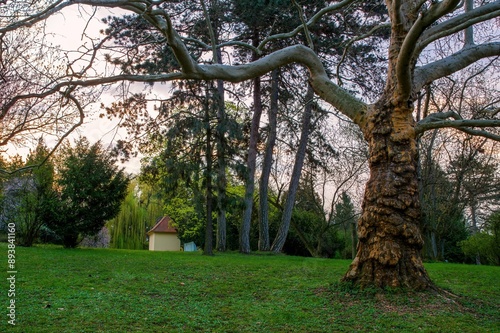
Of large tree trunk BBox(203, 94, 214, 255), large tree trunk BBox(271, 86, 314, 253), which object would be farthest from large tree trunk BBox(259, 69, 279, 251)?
large tree trunk BBox(203, 94, 214, 255)

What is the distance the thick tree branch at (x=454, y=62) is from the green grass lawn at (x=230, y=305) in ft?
10.4

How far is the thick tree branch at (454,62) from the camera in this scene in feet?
19.3

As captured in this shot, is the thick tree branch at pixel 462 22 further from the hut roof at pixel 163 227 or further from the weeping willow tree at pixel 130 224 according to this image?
the hut roof at pixel 163 227

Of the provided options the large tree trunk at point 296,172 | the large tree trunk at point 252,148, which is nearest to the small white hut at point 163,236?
the large tree trunk at point 296,172

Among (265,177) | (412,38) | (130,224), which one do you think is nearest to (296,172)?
(265,177)

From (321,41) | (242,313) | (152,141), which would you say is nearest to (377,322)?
(242,313)

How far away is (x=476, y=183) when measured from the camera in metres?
15.8

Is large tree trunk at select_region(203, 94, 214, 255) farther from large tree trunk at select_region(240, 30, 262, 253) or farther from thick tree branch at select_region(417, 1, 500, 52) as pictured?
thick tree branch at select_region(417, 1, 500, 52)

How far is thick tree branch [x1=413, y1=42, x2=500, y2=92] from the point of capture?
5.88 m

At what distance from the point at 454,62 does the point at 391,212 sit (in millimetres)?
2675

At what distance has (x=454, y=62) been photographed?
234 inches

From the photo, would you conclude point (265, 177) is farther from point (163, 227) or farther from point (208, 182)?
point (163, 227)

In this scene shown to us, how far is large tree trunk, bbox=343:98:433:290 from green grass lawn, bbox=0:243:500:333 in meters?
0.29

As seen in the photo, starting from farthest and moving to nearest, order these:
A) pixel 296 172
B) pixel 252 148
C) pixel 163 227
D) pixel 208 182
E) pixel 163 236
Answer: pixel 163 236 → pixel 163 227 → pixel 296 172 → pixel 252 148 → pixel 208 182
